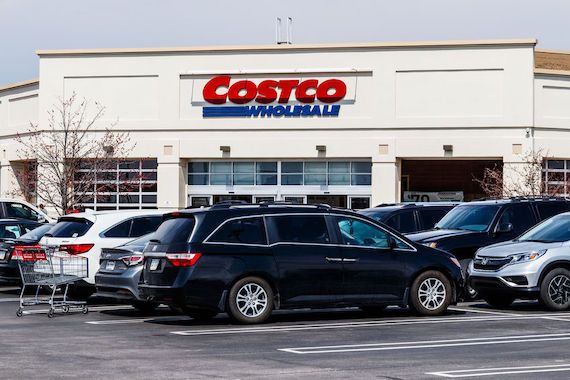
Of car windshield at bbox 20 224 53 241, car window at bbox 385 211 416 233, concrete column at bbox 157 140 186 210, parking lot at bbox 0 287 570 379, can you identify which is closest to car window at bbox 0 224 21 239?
car windshield at bbox 20 224 53 241

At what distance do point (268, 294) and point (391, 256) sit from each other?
2092mm

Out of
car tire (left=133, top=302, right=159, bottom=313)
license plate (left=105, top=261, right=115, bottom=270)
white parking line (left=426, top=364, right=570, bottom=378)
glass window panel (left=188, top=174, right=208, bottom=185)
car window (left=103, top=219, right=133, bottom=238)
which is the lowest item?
car tire (left=133, top=302, right=159, bottom=313)

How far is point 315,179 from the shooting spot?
49.0 m

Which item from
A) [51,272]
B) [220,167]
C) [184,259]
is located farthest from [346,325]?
[220,167]

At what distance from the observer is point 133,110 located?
49938 mm

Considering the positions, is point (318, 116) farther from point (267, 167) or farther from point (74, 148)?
point (74, 148)

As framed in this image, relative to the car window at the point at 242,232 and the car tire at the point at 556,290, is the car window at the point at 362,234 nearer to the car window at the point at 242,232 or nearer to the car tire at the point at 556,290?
the car window at the point at 242,232

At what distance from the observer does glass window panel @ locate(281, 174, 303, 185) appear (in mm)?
49156

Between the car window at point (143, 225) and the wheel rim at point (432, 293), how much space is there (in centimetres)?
559

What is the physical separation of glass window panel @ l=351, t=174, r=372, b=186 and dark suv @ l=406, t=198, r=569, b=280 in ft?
81.3

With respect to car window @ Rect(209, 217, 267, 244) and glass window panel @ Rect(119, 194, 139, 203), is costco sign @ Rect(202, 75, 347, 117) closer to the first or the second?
glass window panel @ Rect(119, 194, 139, 203)

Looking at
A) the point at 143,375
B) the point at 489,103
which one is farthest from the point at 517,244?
the point at 489,103

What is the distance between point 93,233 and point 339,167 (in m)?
27.8

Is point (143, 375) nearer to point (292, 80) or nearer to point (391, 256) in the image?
point (391, 256)
